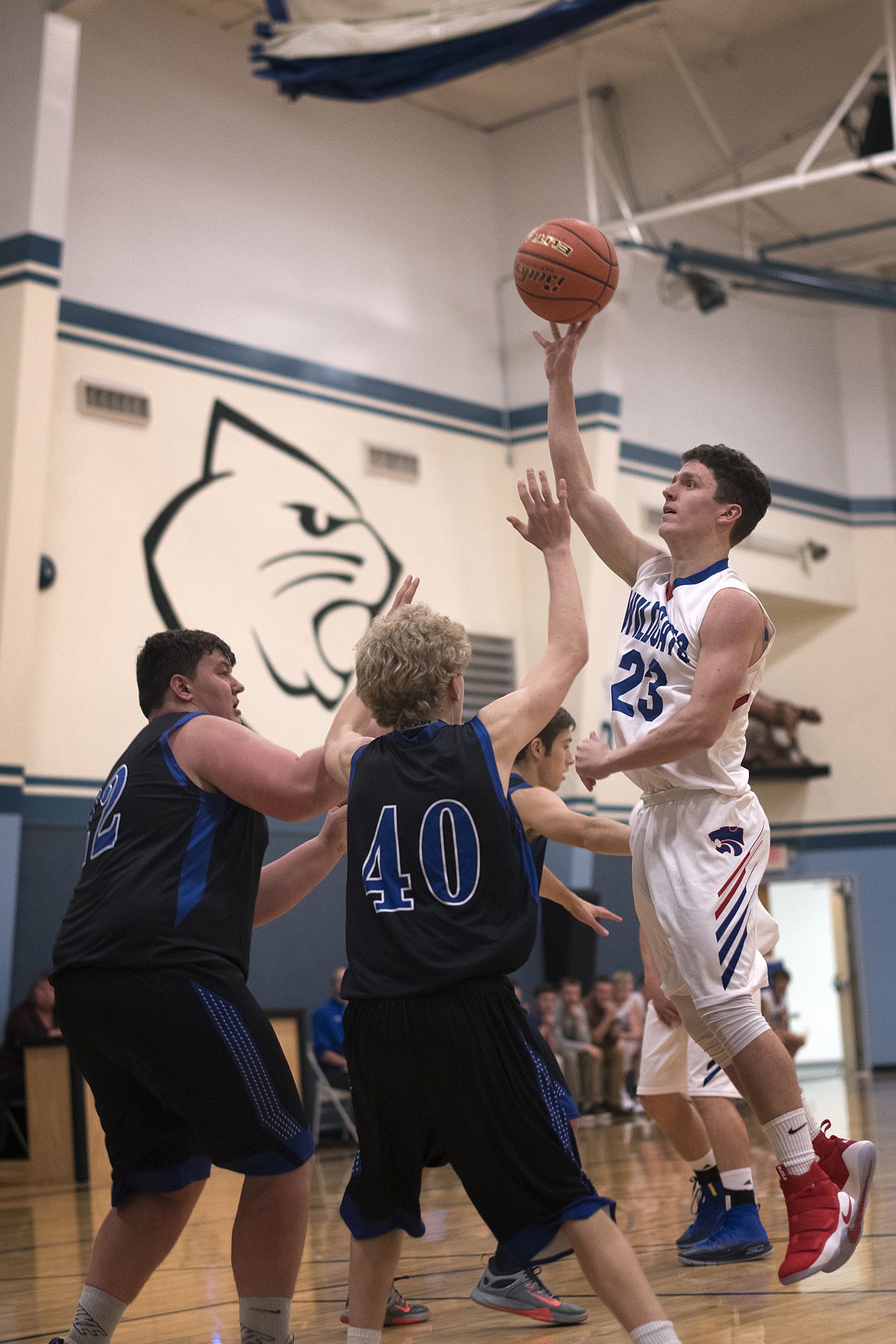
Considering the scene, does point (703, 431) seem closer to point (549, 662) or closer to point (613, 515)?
point (613, 515)

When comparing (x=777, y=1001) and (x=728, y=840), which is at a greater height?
(x=728, y=840)

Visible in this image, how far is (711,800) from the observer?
4168mm

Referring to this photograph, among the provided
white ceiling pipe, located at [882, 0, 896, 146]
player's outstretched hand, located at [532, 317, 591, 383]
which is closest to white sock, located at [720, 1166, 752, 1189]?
player's outstretched hand, located at [532, 317, 591, 383]

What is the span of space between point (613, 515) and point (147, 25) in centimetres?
992

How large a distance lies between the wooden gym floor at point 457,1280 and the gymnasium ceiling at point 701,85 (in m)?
10.4

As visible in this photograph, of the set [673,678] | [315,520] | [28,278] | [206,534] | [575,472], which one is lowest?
[673,678]

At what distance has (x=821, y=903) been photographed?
18.7 m

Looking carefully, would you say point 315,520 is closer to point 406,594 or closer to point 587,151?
point 587,151

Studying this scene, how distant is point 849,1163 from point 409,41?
977 centimetres

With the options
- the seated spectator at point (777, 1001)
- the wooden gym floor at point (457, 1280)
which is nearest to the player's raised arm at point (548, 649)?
the wooden gym floor at point (457, 1280)

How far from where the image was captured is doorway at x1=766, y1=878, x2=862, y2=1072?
18.1 m

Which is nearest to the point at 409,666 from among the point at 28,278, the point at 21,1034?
the point at 21,1034

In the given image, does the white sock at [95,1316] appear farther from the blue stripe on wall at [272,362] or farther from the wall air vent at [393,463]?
the wall air vent at [393,463]

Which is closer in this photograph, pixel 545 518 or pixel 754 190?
pixel 545 518
